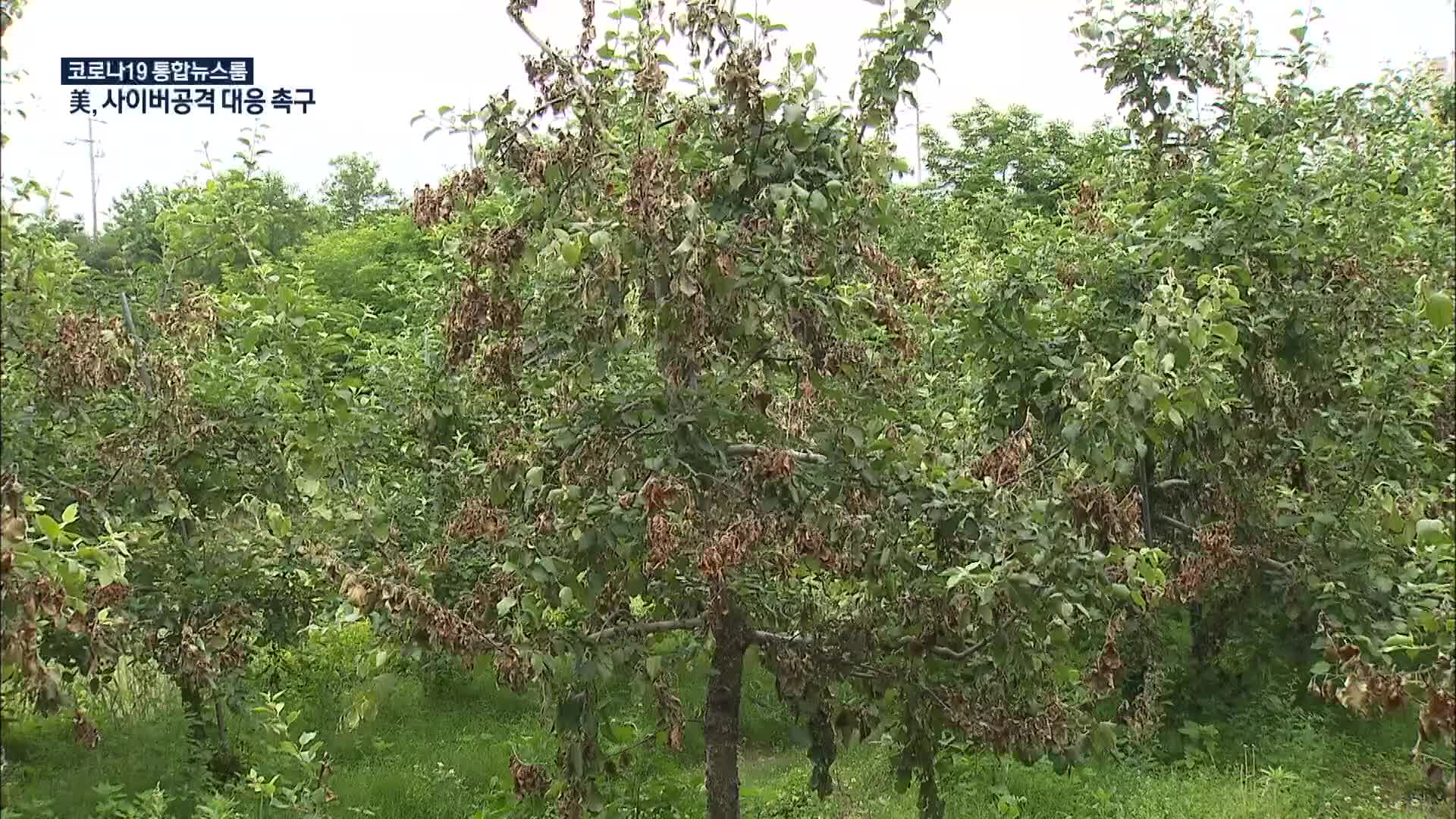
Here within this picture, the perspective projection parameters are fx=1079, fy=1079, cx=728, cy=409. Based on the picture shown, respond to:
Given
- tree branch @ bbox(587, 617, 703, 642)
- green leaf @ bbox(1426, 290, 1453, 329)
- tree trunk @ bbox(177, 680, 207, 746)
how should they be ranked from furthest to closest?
tree trunk @ bbox(177, 680, 207, 746)
tree branch @ bbox(587, 617, 703, 642)
green leaf @ bbox(1426, 290, 1453, 329)

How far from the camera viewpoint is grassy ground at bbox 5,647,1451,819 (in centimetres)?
587

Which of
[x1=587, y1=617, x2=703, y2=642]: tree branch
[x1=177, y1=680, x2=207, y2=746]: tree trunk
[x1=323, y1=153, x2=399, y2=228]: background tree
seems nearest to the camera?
[x1=587, y1=617, x2=703, y2=642]: tree branch

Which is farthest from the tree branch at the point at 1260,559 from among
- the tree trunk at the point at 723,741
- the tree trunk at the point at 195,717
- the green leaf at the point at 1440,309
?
the tree trunk at the point at 195,717

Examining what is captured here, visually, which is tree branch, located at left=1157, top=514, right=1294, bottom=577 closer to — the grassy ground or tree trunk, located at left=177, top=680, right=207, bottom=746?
the grassy ground

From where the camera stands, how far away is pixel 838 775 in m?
5.86

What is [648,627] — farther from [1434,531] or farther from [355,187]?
[355,187]

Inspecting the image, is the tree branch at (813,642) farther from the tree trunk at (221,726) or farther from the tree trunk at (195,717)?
the tree trunk at (195,717)

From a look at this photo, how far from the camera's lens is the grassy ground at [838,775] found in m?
5.87

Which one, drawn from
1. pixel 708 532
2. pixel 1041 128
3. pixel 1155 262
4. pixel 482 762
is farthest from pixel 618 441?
pixel 1041 128

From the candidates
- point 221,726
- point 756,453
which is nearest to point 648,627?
point 756,453

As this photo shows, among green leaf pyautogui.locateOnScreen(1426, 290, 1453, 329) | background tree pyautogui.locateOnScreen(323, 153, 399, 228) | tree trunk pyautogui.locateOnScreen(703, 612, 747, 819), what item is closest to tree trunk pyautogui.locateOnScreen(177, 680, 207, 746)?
tree trunk pyautogui.locateOnScreen(703, 612, 747, 819)

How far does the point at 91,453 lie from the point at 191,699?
2.24 metres

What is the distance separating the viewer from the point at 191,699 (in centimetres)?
645

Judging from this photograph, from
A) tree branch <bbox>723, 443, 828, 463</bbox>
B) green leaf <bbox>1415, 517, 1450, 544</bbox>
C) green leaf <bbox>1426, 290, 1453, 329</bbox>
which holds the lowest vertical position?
green leaf <bbox>1415, 517, 1450, 544</bbox>
